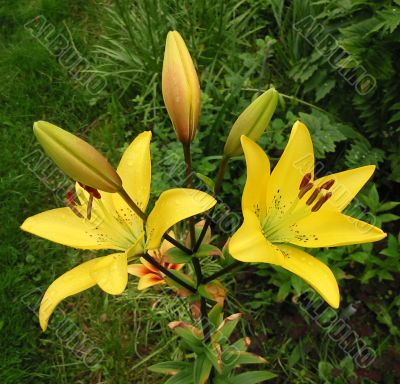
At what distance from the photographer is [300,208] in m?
1.12

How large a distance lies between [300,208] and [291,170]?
0.29ft

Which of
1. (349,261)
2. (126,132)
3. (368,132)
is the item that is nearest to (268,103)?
(349,261)

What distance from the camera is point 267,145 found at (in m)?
2.22

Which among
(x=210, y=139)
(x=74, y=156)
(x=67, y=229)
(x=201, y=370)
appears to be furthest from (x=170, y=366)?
(x=210, y=139)

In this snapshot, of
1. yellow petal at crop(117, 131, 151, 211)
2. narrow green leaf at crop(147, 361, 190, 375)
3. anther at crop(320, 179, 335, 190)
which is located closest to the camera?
anther at crop(320, 179, 335, 190)

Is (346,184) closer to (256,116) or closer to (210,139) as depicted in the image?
(256,116)

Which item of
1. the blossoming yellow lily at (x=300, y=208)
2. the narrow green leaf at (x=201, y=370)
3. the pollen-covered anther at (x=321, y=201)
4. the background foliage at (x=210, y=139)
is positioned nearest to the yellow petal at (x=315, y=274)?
the blossoming yellow lily at (x=300, y=208)

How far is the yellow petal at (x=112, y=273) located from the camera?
2.96ft

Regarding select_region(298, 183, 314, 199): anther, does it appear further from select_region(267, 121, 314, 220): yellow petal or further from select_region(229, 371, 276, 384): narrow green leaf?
select_region(229, 371, 276, 384): narrow green leaf

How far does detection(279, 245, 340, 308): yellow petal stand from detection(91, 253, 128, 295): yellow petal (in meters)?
0.30

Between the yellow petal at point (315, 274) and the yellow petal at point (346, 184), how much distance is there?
13 cm

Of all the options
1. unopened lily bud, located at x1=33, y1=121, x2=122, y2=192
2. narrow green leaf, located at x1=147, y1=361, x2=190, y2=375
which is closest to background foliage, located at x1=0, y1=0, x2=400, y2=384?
narrow green leaf, located at x1=147, y1=361, x2=190, y2=375

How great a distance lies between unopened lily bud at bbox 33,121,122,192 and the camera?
895 mm

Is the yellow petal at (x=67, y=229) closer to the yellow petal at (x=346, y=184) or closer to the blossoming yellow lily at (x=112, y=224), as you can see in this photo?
the blossoming yellow lily at (x=112, y=224)
